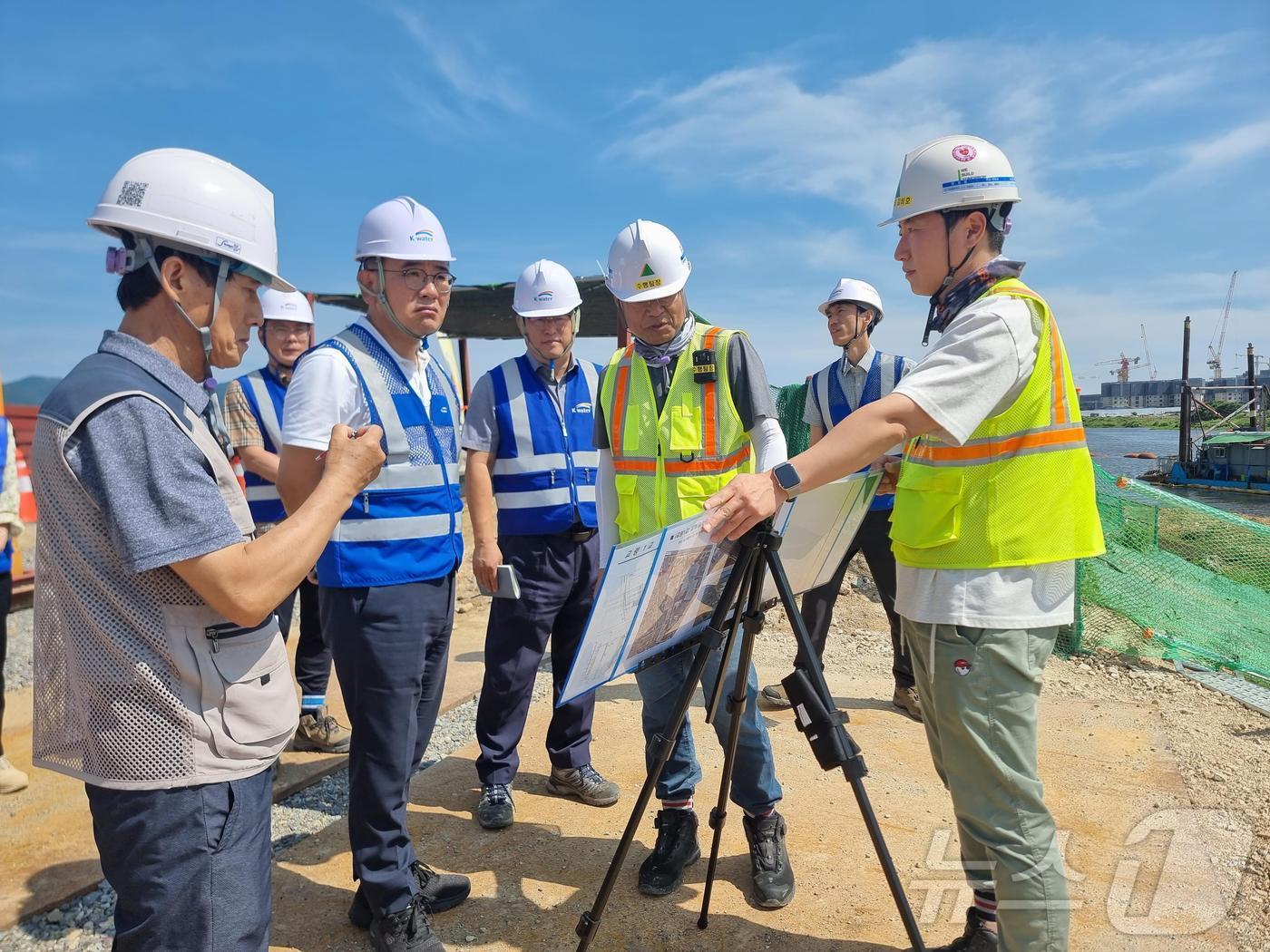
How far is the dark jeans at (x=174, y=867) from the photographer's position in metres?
1.63

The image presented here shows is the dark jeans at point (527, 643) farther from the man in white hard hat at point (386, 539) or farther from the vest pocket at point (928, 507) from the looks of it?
the vest pocket at point (928, 507)

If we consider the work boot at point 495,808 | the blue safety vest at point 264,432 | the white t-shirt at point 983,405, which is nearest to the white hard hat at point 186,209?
the white t-shirt at point 983,405

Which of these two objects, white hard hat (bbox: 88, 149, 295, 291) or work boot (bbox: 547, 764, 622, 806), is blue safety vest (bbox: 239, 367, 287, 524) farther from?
white hard hat (bbox: 88, 149, 295, 291)

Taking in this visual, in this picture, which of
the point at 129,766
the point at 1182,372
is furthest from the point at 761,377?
the point at 1182,372

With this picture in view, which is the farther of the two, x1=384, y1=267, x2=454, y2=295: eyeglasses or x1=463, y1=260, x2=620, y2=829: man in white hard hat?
x1=463, y1=260, x2=620, y2=829: man in white hard hat

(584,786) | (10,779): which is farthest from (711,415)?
(10,779)

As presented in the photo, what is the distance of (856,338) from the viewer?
5.32 m

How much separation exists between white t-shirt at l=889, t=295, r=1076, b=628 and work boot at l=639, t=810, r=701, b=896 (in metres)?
1.48

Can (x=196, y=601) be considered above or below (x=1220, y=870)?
above

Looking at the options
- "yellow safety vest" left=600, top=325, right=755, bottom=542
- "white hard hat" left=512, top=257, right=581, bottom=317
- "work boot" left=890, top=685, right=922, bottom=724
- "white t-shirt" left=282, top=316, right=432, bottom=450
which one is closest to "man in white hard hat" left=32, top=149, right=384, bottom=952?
"white t-shirt" left=282, top=316, right=432, bottom=450

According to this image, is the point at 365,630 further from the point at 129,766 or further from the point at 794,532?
the point at 794,532

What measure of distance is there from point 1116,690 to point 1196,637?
1.00 metres

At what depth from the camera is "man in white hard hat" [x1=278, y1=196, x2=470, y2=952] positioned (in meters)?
2.68

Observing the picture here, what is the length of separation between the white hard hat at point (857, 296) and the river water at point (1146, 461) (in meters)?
1.58
